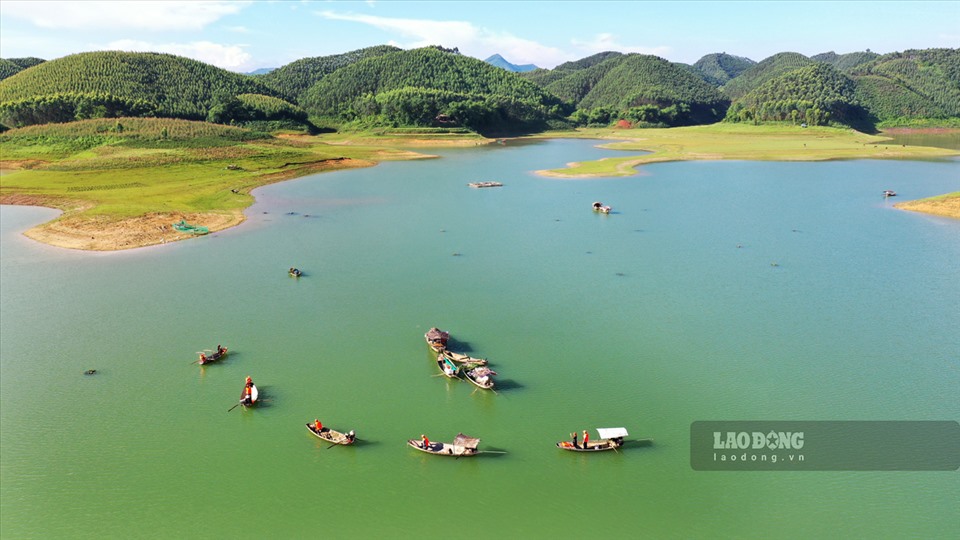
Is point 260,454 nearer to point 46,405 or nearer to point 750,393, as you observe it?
point 46,405

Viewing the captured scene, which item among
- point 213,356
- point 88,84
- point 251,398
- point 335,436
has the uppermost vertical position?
point 88,84

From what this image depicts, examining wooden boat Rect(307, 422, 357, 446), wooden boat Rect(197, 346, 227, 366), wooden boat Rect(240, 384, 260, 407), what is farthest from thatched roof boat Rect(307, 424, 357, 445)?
wooden boat Rect(197, 346, 227, 366)

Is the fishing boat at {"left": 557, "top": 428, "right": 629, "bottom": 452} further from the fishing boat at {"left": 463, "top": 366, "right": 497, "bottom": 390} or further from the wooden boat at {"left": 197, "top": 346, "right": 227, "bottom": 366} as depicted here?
the wooden boat at {"left": 197, "top": 346, "right": 227, "bottom": 366}

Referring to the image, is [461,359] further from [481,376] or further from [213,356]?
[213,356]

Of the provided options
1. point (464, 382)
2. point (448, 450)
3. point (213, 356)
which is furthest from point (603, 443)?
point (213, 356)

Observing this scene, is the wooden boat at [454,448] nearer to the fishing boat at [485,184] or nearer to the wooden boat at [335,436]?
the wooden boat at [335,436]

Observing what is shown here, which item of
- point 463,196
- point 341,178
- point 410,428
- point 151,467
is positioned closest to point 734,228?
point 463,196
